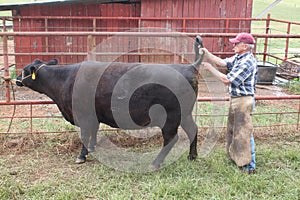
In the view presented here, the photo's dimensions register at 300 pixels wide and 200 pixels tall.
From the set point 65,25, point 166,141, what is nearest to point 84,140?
point 166,141

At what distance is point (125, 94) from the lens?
4.43 m

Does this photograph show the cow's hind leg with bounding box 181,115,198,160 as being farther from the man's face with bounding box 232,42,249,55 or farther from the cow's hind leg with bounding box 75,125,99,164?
the cow's hind leg with bounding box 75,125,99,164

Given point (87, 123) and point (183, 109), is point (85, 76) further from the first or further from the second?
point (183, 109)

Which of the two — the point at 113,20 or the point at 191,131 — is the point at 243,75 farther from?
the point at 113,20

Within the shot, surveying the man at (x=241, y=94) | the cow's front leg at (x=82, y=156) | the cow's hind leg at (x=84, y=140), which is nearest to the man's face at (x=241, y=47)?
the man at (x=241, y=94)

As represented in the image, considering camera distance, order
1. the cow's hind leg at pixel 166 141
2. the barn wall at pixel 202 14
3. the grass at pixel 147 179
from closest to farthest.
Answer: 1. the grass at pixel 147 179
2. the cow's hind leg at pixel 166 141
3. the barn wall at pixel 202 14

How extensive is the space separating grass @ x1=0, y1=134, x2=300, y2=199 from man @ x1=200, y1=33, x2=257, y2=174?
0.67 ft

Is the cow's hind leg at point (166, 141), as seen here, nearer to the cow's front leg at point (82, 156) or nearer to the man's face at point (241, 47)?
the cow's front leg at point (82, 156)

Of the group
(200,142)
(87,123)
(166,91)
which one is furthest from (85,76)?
(200,142)

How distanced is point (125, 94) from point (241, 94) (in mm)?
1412

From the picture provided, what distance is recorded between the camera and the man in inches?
162

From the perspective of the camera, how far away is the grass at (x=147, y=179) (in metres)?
3.82

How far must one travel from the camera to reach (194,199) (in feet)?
12.2

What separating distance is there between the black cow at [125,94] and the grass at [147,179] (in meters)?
0.29
